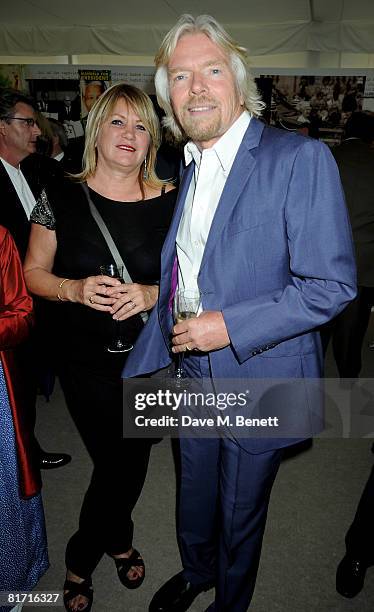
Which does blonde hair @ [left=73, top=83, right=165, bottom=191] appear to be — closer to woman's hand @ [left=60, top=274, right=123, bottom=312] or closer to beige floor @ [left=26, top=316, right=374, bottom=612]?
woman's hand @ [left=60, top=274, right=123, bottom=312]

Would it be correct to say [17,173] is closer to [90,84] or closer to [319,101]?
[90,84]

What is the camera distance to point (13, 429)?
1.63 metres

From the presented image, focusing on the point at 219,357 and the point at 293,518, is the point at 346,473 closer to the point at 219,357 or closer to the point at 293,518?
the point at 293,518

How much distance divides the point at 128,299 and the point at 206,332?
1.50ft

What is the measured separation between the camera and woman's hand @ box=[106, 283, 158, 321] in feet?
5.38

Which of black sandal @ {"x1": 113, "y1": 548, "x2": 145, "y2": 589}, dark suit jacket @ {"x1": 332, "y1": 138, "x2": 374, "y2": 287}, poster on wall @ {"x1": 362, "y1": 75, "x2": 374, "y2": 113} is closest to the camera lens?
black sandal @ {"x1": 113, "y1": 548, "x2": 145, "y2": 589}

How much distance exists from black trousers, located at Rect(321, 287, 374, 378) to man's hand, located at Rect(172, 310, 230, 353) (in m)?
Answer: 2.57

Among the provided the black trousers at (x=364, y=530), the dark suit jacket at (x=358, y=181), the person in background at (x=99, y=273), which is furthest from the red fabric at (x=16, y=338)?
the dark suit jacket at (x=358, y=181)

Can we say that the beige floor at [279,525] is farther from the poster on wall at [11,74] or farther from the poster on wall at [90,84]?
the poster on wall at [11,74]

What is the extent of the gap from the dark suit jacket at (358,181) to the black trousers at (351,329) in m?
A: 0.51

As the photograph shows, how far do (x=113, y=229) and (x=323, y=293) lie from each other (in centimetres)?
88

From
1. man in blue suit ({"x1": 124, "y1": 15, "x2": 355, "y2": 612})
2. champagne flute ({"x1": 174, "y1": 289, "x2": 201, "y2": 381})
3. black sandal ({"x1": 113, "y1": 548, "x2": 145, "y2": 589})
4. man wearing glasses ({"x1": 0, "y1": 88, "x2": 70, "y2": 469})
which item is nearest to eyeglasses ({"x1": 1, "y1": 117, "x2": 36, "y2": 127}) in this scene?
man wearing glasses ({"x1": 0, "y1": 88, "x2": 70, "y2": 469})

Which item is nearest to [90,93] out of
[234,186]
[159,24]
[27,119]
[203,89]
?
[159,24]

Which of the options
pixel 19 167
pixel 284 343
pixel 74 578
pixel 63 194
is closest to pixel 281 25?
pixel 19 167
